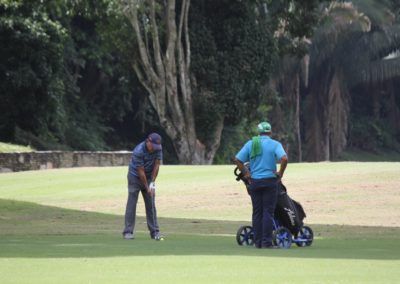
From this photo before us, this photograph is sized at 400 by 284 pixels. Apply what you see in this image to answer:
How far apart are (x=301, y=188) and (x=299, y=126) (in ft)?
153

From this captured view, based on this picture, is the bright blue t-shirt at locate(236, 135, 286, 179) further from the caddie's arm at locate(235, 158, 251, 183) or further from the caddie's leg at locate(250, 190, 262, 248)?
the caddie's leg at locate(250, 190, 262, 248)

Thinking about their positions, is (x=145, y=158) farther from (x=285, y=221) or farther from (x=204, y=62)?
(x=204, y=62)

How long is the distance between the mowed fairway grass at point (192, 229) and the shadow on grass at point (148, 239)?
0.02 metres

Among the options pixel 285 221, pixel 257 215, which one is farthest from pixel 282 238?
pixel 257 215

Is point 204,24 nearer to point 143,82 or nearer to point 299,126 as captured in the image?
point 143,82

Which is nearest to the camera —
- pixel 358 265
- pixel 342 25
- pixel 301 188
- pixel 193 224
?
pixel 358 265

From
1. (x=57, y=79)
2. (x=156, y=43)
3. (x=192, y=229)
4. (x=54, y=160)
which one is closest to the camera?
(x=192, y=229)

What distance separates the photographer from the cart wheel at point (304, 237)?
18281 mm

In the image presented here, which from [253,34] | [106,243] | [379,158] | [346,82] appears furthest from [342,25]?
[106,243]

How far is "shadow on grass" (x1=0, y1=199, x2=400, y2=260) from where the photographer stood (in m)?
16.8

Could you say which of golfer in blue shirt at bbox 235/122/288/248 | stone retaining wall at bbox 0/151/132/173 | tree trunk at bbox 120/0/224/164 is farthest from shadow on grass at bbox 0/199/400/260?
tree trunk at bbox 120/0/224/164

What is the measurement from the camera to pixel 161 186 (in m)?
37.6

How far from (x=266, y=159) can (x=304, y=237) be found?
141 cm

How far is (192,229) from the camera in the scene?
24625 millimetres
